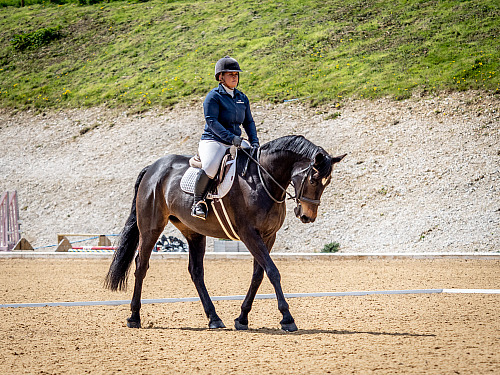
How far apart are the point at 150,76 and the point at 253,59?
277 inches

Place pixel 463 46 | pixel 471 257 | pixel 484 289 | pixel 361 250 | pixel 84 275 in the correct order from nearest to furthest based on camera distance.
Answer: pixel 484 289
pixel 84 275
pixel 471 257
pixel 361 250
pixel 463 46

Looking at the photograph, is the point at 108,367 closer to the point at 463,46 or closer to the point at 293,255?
the point at 293,255

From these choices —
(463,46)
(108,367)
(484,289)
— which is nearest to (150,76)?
(463,46)

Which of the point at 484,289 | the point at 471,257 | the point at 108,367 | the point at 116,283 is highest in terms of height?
the point at 108,367

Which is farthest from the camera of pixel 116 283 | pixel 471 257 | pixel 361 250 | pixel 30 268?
pixel 361 250

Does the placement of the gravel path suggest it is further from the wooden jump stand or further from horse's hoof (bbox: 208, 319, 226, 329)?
horse's hoof (bbox: 208, 319, 226, 329)

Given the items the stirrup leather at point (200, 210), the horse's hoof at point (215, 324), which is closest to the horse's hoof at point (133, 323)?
the horse's hoof at point (215, 324)

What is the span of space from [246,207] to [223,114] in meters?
1.20

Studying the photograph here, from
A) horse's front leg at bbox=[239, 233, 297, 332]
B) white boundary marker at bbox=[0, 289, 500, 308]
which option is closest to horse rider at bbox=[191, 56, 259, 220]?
horse's front leg at bbox=[239, 233, 297, 332]

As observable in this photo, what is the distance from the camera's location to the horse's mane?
21.1 ft

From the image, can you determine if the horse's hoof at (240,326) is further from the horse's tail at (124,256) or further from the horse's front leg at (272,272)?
the horse's tail at (124,256)

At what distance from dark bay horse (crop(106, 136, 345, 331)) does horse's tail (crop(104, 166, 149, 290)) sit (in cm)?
1

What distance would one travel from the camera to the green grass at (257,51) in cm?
3353

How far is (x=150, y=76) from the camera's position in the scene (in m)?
40.9
